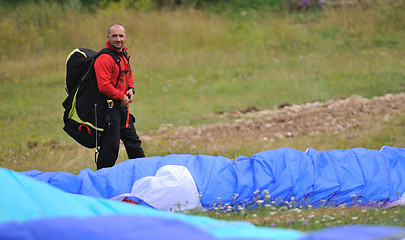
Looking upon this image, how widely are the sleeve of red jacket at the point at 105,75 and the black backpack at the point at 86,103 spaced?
0.26 feet

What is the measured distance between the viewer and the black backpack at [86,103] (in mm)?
5789

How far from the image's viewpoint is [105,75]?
5.66 meters

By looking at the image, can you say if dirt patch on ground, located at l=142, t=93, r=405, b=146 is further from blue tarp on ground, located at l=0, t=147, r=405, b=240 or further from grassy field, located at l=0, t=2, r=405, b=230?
blue tarp on ground, located at l=0, t=147, r=405, b=240

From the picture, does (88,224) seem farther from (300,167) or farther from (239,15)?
(239,15)

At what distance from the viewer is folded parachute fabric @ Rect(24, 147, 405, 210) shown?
17.3 ft

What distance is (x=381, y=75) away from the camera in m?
14.0

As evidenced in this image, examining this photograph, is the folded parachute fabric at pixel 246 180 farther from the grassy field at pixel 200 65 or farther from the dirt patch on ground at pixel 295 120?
the dirt patch on ground at pixel 295 120

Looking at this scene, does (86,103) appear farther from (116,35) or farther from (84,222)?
(84,222)

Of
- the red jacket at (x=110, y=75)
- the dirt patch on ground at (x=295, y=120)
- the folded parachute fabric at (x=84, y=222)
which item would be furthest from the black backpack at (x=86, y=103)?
the dirt patch on ground at (x=295, y=120)

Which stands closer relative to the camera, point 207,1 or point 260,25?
point 260,25

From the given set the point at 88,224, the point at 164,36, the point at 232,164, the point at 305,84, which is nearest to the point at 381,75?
the point at 305,84

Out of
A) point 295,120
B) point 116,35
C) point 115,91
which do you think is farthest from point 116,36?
point 295,120

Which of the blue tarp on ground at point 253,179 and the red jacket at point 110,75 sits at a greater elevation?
the red jacket at point 110,75

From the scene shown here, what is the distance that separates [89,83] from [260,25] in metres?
13.7
